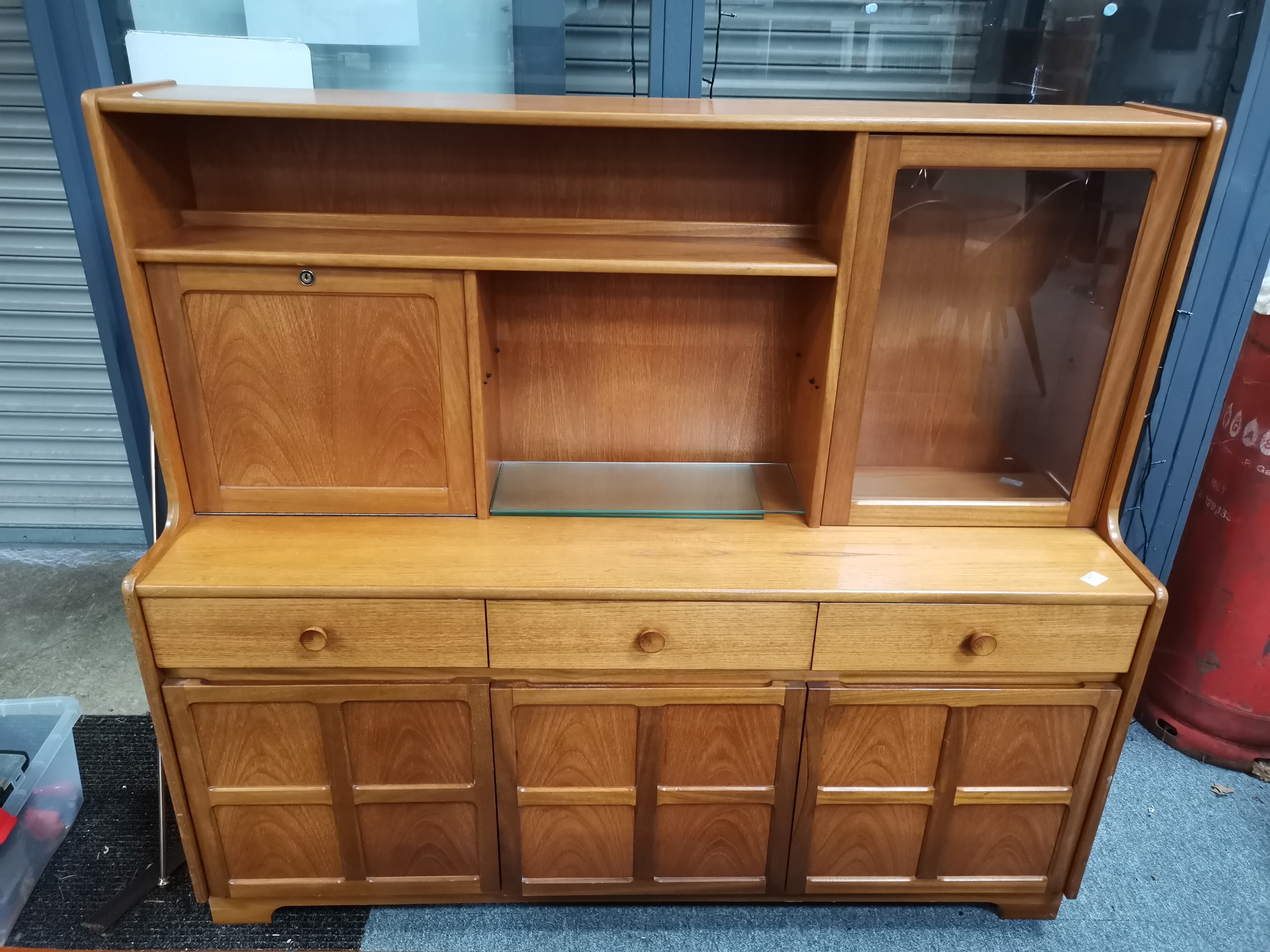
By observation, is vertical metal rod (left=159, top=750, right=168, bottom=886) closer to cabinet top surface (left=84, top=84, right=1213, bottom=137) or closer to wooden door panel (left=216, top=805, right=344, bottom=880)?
wooden door panel (left=216, top=805, right=344, bottom=880)

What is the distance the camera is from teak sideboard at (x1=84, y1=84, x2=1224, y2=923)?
1.43 m

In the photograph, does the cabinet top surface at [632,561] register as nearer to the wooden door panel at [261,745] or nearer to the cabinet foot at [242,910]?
the wooden door panel at [261,745]

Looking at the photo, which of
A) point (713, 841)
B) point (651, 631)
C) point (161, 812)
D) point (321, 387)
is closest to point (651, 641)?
point (651, 631)

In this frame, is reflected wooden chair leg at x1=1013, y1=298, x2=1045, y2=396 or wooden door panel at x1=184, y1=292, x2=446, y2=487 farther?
reflected wooden chair leg at x1=1013, y1=298, x2=1045, y2=396

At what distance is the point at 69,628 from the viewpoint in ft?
8.39

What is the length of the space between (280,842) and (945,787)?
4.17 feet

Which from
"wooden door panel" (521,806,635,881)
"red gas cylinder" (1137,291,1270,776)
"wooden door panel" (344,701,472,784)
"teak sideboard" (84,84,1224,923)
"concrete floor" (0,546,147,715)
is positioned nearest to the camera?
Result: "teak sideboard" (84,84,1224,923)

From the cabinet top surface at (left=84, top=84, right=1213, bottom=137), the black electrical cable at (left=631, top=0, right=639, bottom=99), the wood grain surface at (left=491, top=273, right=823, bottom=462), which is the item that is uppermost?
the black electrical cable at (left=631, top=0, right=639, bottom=99)

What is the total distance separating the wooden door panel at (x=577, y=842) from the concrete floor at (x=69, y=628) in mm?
1255

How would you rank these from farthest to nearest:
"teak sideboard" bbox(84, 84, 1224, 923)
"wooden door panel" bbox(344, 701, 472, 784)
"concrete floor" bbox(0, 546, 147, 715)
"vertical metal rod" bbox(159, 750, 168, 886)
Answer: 1. "concrete floor" bbox(0, 546, 147, 715)
2. "vertical metal rod" bbox(159, 750, 168, 886)
3. "wooden door panel" bbox(344, 701, 472, 784)
4. "teak sideboard" bbox(84, 84, 1224, 923)

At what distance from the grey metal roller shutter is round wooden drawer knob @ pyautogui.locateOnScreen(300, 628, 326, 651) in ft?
5.00

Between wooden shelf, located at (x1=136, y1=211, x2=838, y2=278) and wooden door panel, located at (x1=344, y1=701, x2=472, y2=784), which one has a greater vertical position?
wooden shelf, located at (x1=136, y1=211, x2=838, y2=278)

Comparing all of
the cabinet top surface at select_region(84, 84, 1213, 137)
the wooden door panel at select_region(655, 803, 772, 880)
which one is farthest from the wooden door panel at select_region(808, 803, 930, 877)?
the cabinet top surface at select_region(84, 84, 1213, 137)

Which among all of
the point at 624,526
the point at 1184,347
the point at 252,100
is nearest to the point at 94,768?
the point at 624,526
